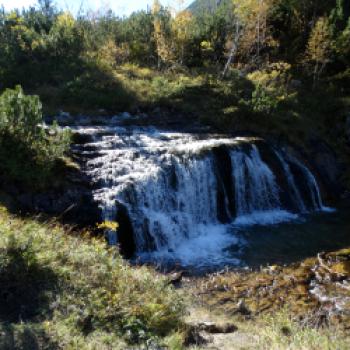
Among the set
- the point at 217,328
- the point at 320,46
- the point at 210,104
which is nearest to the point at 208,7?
the point at 320,46

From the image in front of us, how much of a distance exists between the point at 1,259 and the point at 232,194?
39.7ft

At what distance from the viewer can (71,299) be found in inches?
212

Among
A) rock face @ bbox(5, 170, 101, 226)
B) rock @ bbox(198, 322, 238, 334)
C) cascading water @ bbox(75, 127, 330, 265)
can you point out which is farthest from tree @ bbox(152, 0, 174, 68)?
rock @ bbox(198, 322, 238, 334)

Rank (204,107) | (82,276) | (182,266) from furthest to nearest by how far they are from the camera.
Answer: (204,107)
(182,266)
(82,276)

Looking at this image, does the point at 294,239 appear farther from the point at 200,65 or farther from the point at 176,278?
the point at 200,65

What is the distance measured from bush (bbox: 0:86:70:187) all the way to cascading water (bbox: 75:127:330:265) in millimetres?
2023

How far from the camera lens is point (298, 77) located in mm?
29078

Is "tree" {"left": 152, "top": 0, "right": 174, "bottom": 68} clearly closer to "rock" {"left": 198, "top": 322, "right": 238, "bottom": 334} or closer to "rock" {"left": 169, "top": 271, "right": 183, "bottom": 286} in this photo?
"rock" {"left": 169, "top": 271, "right": 183, "bottom": 286}

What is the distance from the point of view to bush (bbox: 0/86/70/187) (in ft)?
35.8

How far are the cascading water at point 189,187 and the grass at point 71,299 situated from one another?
221 inches

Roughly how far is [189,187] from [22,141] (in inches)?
250

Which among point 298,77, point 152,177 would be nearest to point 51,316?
point 152,177

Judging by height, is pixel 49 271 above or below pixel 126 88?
below

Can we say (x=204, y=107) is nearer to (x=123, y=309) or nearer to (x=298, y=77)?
(x=298, y=77)
